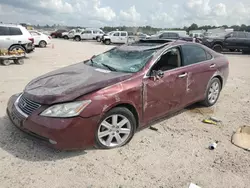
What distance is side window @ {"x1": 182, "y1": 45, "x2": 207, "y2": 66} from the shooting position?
14.1 ft

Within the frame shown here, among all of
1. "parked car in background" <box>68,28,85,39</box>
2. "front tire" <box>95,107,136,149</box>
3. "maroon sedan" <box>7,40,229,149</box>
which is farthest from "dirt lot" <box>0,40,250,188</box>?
"parked car in background" <box>68,28,85,39</box>

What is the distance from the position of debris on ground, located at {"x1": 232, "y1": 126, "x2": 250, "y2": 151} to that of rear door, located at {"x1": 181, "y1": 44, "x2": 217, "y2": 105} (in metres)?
0.98

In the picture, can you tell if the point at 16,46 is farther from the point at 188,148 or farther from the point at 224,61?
the point at 188,148

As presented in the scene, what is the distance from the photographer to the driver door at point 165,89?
3.53m

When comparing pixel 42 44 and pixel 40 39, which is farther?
pixel 42 44

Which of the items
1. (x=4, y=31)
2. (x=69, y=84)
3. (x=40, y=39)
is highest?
(x=4, y=31)

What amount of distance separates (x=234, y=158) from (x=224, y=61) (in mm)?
2737

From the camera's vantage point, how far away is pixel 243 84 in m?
7.37

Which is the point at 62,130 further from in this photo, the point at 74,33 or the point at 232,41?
the point at 74,33

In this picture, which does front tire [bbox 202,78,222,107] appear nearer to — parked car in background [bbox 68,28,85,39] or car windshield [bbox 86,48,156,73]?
car windshield [bbox 86,48,156,73]

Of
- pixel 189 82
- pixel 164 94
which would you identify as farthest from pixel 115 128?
pixel 189 82

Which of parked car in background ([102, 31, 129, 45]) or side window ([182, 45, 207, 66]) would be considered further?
parked car in background ([102, 31, 129, 45])

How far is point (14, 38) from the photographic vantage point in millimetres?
11664

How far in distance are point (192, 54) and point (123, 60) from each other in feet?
4.68
